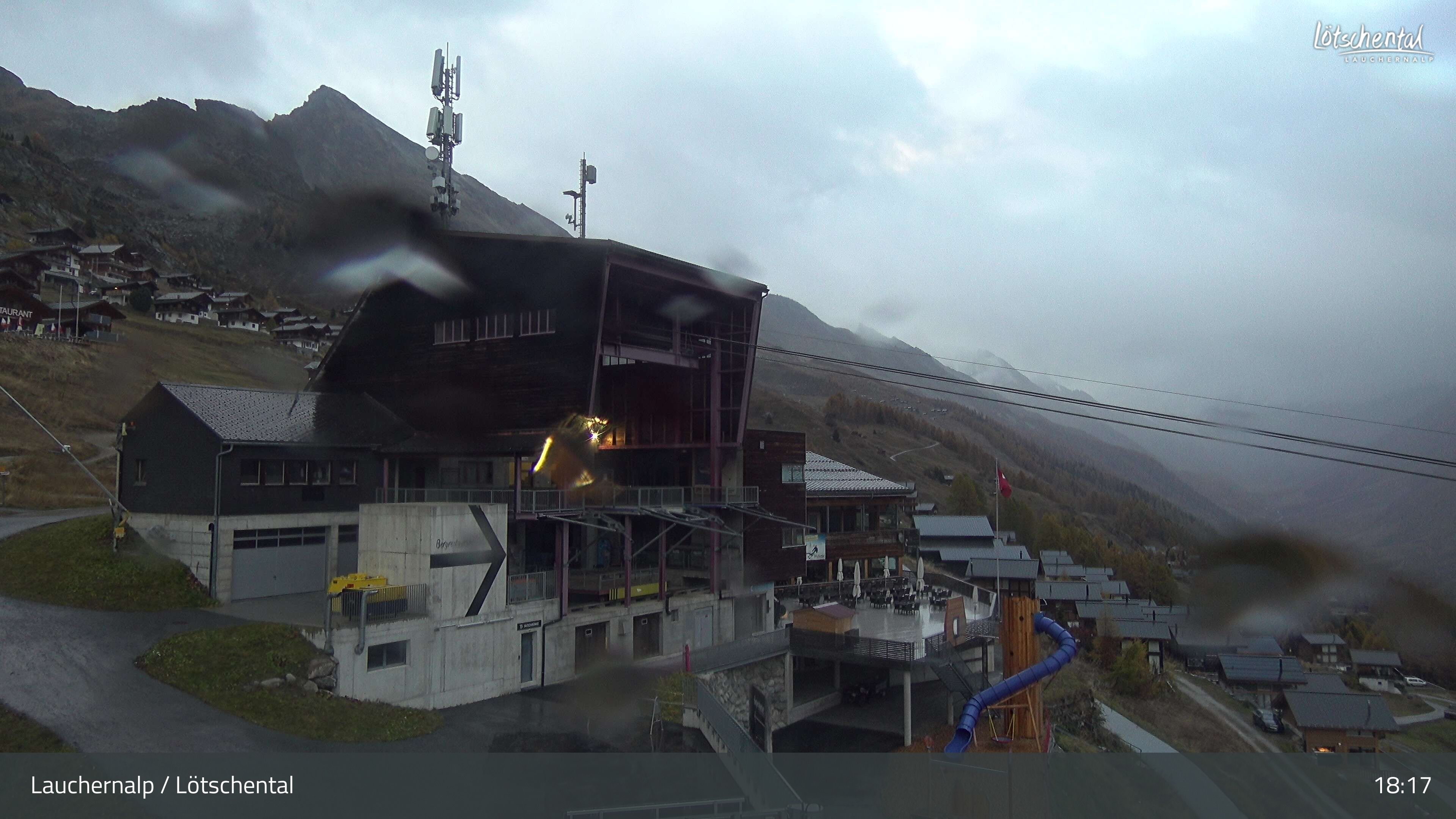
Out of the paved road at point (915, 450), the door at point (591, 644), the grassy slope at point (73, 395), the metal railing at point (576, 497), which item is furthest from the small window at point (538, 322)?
the paved road at point (915, 450)

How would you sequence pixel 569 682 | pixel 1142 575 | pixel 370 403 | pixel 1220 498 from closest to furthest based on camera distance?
1. pixel 569 682
2. pixel 370 403
3. pixel 1220 498
4. pixel 1142 575

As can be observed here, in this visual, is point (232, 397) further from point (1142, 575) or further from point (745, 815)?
point (1142, 575)

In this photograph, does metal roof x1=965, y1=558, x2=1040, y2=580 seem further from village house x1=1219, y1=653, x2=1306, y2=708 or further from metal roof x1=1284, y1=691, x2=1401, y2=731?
metal roof x1=1284, y1=691, x2=1401, y2=731

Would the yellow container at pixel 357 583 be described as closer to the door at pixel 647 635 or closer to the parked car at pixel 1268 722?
the door at pixel 647 635

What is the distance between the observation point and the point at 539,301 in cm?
2773

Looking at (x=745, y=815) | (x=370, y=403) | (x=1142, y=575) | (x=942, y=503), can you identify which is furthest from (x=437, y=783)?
(x=942, y=503)

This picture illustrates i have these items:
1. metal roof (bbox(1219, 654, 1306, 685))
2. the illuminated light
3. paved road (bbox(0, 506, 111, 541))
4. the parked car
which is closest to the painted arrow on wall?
the illuminated light

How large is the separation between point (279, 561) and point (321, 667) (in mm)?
8375

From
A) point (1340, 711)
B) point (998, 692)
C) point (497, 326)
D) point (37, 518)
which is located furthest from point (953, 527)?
point (37, 518)

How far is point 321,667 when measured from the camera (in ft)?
56.2

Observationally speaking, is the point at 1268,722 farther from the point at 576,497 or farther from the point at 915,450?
the point at 915,450

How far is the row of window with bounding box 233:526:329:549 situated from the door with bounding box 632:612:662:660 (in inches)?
387

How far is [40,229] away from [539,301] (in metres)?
63.9

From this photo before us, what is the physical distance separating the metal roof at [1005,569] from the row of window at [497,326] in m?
41.9
